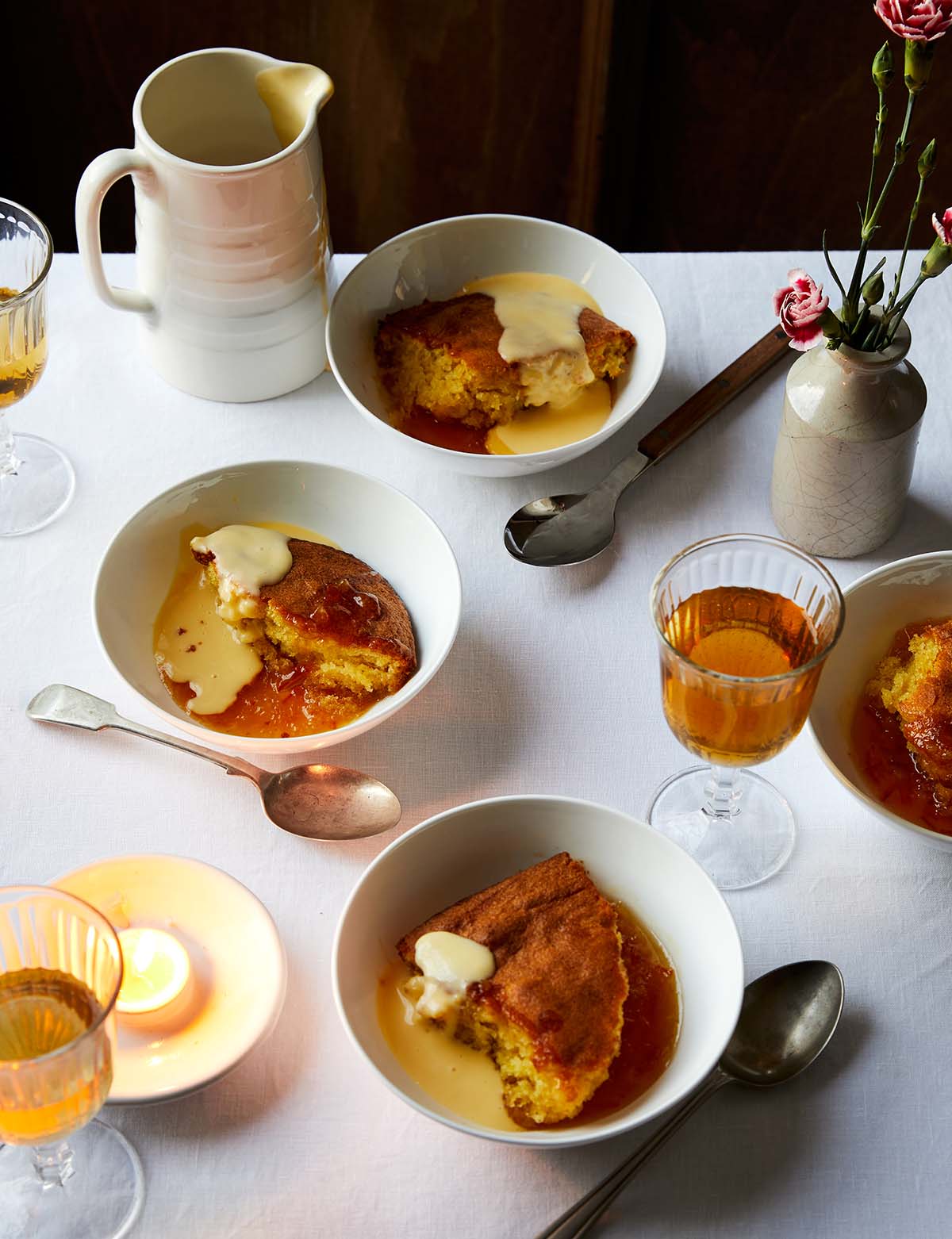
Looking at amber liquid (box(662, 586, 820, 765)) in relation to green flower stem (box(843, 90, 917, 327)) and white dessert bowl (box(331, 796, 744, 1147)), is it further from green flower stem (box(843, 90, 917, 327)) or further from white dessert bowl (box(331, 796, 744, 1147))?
green flower stem (box(843, 90, 917, 327))

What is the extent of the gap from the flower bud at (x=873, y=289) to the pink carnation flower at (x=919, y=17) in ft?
0.80

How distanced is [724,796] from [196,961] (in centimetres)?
56

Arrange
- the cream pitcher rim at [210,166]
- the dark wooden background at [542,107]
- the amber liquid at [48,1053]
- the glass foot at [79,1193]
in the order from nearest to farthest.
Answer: the amber liquid at [48,1053] → the glass foot at [79,1193] → the cream pitcher rim at [210,166] → the dark wooden background at [542,107]

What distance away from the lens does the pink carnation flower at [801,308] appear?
51.9 inches

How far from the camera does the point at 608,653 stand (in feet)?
4.94

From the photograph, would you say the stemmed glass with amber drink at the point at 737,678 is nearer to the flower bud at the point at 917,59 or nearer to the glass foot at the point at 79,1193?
the flower bud at the point at 917,59

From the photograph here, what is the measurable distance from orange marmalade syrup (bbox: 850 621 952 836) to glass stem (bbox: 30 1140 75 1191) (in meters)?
0.85

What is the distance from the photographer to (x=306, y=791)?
4.44ft

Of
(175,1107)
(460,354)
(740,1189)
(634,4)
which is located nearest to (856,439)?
(460,354)

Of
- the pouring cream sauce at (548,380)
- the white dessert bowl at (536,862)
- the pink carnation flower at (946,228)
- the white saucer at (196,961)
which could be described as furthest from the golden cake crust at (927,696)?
the white saucer at (196,961)

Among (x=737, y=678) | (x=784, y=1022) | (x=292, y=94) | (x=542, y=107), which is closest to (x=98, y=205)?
(x=292, y=94)

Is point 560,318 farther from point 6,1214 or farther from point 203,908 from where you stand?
point 6,1214

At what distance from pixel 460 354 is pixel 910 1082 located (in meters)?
1.02

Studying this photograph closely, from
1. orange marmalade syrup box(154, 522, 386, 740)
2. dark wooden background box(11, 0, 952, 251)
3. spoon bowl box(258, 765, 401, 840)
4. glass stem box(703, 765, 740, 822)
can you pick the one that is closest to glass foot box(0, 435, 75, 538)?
orange marmalade syrup box(154, 522, 386, 740)
